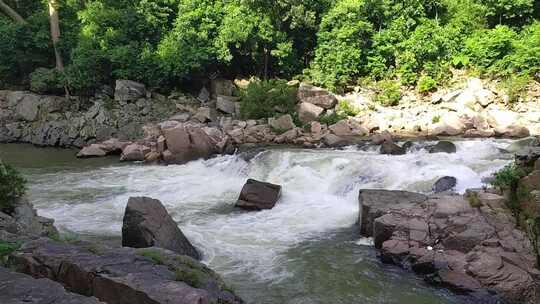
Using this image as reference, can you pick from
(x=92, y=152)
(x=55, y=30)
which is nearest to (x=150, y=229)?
(x=92, y=152)

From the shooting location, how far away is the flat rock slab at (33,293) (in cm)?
408

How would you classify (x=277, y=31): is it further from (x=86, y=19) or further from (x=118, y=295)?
(x=118, y=295)

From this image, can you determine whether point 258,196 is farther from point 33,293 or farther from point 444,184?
point 33,293

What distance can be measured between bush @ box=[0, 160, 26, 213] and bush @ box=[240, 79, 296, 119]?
1657cm

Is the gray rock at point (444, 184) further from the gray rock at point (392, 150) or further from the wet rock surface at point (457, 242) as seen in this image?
the gray rock at point (392, 150)

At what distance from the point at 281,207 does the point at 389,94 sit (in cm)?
1432

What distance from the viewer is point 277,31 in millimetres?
28094

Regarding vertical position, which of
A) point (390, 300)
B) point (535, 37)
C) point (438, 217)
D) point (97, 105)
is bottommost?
point (390, 300)

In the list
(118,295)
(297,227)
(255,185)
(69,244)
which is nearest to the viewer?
(118,295)

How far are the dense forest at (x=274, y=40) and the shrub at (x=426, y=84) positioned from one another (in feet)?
0.17

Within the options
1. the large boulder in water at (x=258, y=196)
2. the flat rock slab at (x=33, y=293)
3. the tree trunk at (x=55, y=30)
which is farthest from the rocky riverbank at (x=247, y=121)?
the flat rock slab at (x=33, y=293)

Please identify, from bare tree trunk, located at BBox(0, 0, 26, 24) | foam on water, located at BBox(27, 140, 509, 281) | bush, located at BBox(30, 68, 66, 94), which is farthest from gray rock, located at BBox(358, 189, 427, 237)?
bare tree trunk, located at BBox(0, 0, 26, 24)

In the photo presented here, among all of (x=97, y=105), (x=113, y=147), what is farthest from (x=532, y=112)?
(x=97, y=105)

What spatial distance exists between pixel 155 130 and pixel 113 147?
2078 mm
